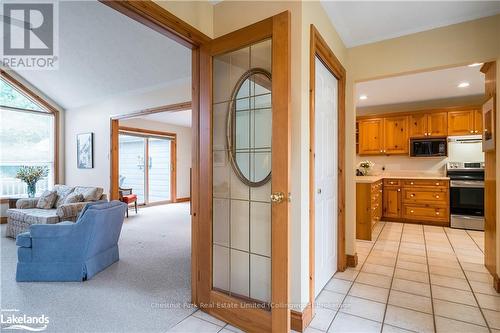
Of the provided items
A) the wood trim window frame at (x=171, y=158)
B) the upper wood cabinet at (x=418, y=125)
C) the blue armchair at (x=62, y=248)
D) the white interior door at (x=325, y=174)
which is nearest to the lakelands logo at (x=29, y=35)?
the wood trim window frame at (x=171, y=158)

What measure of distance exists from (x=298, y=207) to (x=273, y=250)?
366mm

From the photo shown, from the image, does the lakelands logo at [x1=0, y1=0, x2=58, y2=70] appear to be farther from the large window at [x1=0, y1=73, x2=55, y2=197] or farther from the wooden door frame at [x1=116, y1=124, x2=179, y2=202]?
the wooden door frame at [x1=116, y1=124, x2=179, y2=202]

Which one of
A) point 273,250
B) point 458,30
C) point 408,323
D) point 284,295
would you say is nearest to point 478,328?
point 408,323

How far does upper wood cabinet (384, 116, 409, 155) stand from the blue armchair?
5742mm

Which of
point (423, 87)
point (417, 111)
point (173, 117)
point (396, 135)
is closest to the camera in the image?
point (423, 87)

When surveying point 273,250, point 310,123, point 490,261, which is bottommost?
point 490,261

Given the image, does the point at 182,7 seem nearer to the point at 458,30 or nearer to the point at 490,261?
the point at 458,30

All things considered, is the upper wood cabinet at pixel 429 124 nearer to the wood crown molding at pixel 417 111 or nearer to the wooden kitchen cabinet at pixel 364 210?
the wood crown molding at pixel 417 111

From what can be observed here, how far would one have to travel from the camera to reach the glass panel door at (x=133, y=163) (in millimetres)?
7715

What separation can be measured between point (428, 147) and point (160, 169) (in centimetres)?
735

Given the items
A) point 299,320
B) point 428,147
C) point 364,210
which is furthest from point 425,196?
point 299,320

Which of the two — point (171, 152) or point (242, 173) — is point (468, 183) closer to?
point (242, 173)

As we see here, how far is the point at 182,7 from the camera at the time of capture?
1865 mm

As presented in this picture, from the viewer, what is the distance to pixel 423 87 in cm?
464
